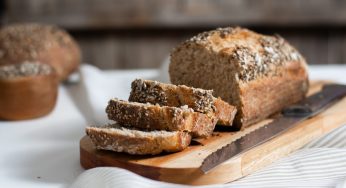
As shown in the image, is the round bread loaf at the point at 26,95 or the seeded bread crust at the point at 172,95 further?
the round bread loaf at the point at 26,95

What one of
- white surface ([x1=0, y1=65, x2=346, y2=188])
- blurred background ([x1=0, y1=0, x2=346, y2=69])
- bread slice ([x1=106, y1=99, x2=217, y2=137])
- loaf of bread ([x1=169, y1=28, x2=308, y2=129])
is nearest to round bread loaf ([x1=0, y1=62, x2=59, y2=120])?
white surface ([x1=0, y1=65, x2=346, y2=188])

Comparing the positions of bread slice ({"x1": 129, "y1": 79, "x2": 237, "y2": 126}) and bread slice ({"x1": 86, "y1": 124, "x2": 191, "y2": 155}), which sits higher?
bread slice ({"x1": 129, "y1": 79, "x2": 237, "y2": 126})

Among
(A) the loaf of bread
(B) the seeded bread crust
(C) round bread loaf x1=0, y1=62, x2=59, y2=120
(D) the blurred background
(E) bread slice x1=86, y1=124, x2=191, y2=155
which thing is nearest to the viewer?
(E) bread slice x1=86, y1=124, x2=191, y2=155

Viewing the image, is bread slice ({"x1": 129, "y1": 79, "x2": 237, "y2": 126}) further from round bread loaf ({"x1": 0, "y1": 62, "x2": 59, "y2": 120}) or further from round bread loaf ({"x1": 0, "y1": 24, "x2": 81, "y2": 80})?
round bread loaf ({"x1": 0, "y1": 24, "x2": 81, "y2": 80})

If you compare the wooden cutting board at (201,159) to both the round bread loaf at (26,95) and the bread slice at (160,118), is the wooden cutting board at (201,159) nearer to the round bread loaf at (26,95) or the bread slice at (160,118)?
the bread slice at (160,118)

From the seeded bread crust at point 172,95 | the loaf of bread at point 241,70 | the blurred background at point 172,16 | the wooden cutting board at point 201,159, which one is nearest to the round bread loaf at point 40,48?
the loaf of bread at point 241,70
